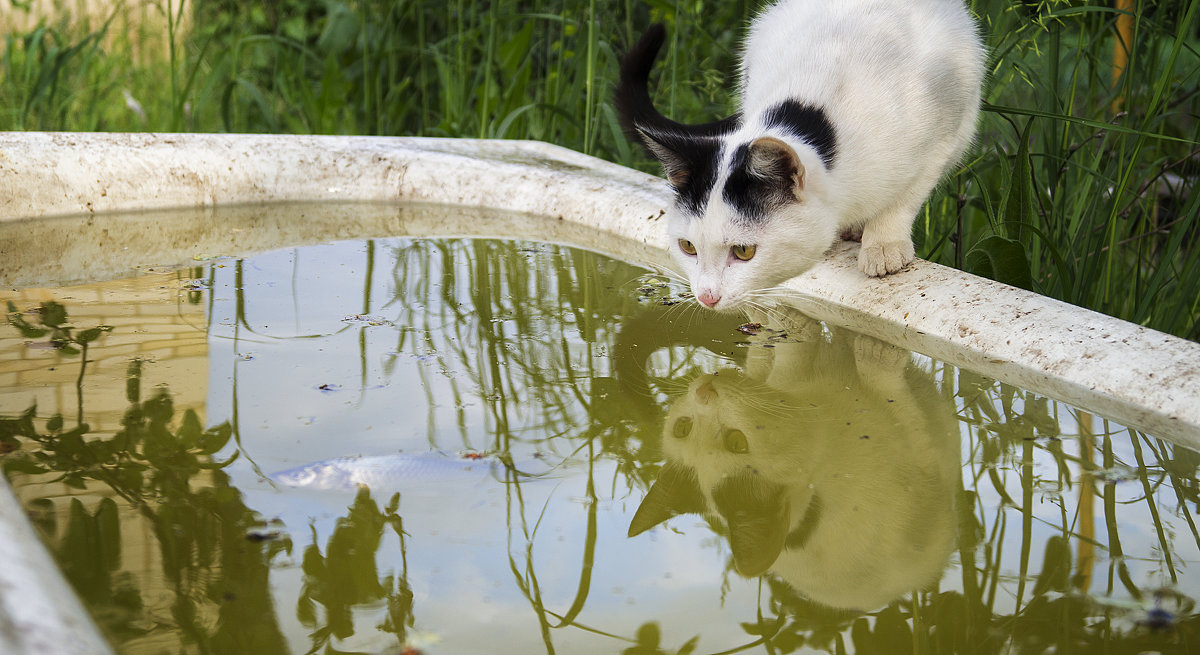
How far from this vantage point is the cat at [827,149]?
1.53 m

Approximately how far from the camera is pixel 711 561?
804 millimetres

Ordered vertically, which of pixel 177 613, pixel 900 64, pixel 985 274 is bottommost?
pixel 177 613

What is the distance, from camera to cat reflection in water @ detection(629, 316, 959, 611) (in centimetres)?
81

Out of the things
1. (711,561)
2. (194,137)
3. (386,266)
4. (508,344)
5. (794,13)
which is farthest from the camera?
(194,137)

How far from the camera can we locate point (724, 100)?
3.23 metres

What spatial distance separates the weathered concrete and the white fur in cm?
11

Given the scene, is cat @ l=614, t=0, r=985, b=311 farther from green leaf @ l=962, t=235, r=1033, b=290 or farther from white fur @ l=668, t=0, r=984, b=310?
green leaf @ l=962, t=235, r=1033, b=290

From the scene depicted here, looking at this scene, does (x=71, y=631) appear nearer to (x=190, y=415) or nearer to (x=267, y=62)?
(x=190, y=415)

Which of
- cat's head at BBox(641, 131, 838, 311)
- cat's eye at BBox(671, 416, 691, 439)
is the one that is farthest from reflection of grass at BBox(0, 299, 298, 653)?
cat's head at BBox(641, 131, 838, 311)

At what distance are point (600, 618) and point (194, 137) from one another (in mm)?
1823

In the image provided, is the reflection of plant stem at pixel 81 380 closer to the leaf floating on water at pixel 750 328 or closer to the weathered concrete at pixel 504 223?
the weathered concrete at pixel 504 223

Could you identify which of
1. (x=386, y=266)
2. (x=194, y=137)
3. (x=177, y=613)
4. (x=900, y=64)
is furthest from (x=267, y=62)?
(x=177, y=613)

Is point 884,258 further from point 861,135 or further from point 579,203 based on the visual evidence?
point 579,203

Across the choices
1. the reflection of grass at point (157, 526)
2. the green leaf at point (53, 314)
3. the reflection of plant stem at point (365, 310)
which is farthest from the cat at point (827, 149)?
the green leaf at point (53, 314)
